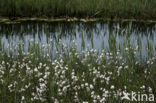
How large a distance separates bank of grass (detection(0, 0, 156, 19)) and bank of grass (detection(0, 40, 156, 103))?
678 centimetres

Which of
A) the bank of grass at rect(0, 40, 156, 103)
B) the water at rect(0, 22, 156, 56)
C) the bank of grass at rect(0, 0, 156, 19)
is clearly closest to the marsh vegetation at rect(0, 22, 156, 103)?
the bank of grass at rect(0, 40, 156, 103)

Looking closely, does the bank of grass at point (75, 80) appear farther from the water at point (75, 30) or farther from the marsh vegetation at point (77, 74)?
the water at point (75, 30)

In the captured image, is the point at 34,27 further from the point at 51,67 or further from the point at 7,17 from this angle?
the point at 51,67

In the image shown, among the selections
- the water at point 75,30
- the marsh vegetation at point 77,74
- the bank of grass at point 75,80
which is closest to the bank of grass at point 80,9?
the water at point 75,30

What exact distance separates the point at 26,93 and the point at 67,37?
19.2 feet

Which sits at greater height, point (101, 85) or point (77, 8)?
point (77, 8)

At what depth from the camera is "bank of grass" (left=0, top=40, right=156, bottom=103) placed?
5719 mm

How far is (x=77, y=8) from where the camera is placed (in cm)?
1555

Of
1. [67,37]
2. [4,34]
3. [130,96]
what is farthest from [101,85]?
[4,34]

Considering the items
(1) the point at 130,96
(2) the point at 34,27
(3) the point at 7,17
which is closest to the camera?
(1) the point at 130,96

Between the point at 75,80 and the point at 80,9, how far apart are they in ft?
32.0

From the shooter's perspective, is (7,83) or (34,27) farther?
(34,27)

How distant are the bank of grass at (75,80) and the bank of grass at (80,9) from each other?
678 cm

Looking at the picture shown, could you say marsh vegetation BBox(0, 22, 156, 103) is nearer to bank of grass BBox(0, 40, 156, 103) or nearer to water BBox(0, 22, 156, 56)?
bank of grass BBox(0, 40, 156, 103)
